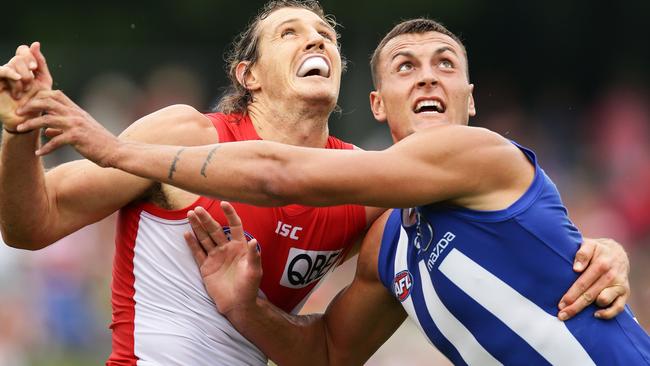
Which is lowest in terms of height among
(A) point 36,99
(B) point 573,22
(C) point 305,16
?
(A) point 36,99

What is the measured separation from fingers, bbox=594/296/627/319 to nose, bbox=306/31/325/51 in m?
2.02

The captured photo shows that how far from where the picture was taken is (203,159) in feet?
13.9

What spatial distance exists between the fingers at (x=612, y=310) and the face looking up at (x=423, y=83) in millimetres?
1156

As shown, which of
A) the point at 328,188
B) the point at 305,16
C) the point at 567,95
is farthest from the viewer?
the point at 567,95

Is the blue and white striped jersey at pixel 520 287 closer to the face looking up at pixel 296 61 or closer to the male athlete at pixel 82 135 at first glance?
the male athlete at pixel 82 135

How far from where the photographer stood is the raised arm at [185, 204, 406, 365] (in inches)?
191

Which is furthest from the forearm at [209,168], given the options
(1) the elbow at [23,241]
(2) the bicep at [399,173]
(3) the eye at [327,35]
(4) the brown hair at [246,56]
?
(3) the eye at [327,35]

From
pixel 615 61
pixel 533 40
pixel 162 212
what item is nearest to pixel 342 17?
pixel 533 40

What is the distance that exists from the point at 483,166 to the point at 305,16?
1.76m

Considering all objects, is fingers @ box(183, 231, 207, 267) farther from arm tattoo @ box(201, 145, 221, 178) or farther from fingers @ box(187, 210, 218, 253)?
arm tattoo @ box(201, 145, 221, 178)

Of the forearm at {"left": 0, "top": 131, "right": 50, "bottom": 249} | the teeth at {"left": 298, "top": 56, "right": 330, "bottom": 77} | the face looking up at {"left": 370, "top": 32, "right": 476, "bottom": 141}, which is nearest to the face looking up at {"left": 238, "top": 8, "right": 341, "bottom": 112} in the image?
the teeth at {"left": 298, "top": 56, "right": 330, "bottom": 77}

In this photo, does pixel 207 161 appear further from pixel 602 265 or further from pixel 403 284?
pixel 602 265

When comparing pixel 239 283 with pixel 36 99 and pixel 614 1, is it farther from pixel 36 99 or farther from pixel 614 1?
pixel 614 1

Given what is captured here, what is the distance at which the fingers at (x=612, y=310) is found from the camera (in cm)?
430
